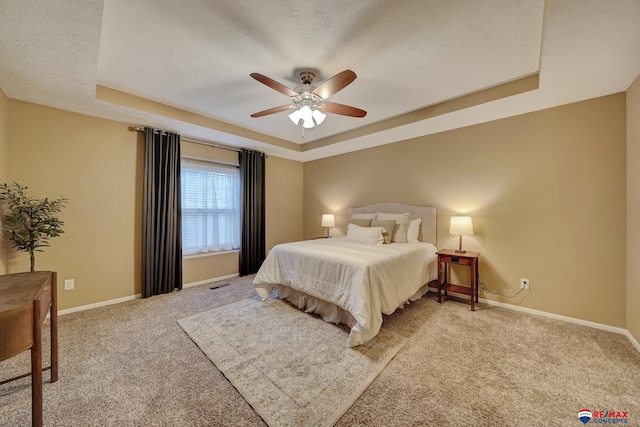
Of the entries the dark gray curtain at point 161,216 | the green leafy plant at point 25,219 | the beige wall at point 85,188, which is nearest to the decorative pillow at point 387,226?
the dark gray curtain at point 161,216

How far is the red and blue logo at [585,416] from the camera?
1353 mm

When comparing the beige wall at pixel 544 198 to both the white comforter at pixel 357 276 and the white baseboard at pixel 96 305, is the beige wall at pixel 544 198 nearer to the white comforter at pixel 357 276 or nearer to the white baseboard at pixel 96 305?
the white comforter at pixel 357 276

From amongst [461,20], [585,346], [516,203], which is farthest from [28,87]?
[585,346]

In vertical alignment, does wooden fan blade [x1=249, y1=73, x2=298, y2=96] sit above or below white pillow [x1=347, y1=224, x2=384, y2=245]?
above

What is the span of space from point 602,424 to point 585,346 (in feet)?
3.51

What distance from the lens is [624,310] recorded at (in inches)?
91.1

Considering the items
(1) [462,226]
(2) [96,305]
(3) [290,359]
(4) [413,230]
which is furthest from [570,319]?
(2) [96,305]

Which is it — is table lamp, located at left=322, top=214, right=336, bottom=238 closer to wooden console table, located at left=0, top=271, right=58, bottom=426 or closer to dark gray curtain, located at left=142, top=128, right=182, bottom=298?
dark gray curtain, located at left=142, top=128, right=182, bottom=298

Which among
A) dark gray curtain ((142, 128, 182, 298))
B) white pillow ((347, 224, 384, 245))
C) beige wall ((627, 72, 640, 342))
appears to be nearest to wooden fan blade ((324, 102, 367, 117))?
white pillow ((347, 224, 384, 245))

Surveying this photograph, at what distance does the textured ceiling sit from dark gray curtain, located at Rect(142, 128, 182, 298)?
0.46 metres

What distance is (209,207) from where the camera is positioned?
4.08 m

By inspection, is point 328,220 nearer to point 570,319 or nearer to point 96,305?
point 570,319

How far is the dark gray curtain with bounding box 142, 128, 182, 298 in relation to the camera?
329 centimetres

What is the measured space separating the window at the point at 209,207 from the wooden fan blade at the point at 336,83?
8.79ft
